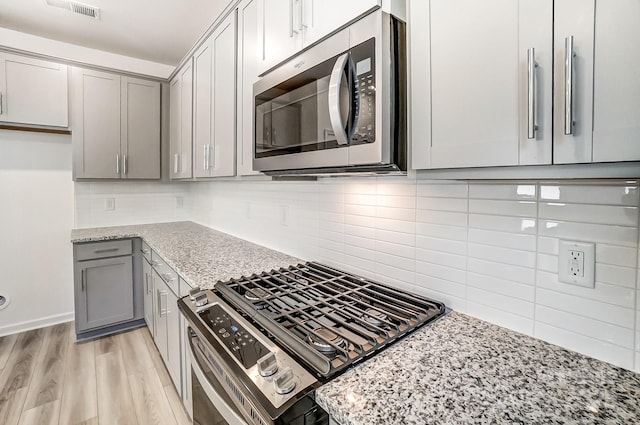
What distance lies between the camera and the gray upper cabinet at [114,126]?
2.77 metres

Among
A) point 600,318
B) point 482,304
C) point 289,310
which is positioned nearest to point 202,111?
point 289,310

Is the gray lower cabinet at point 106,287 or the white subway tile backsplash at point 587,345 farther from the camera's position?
the gray lower cabinet at point 106,287

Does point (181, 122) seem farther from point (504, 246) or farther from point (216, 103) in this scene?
point (504, 246)

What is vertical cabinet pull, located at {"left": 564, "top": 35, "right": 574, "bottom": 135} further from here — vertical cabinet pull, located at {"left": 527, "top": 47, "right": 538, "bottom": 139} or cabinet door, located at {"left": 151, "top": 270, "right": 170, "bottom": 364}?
cabinet door, located at {"left": 151, "top": 270, "right": 170, "bottom": 364}

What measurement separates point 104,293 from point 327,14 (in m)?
2.83

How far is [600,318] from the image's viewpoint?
0.82 metres

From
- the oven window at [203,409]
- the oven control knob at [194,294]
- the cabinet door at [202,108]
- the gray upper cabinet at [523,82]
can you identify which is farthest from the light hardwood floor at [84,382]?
the gray upper cabinet at [523,82]

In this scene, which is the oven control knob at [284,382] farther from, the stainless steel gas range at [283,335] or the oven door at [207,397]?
the oven door at [207,397]

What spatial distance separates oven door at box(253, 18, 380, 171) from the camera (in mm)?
925

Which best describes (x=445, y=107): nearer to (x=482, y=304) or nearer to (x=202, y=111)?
(x=482, y=304)

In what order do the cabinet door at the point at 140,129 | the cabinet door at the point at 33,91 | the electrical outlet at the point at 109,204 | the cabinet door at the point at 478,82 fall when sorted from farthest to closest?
the electrical outlet at the point at 109,204 < the cabinet door at the point at 140,129 < the cabinet door at the point at 33,91 < the cabinet door at the point at 478,82

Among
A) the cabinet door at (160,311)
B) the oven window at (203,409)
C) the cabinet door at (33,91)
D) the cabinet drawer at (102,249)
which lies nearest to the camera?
the oven window at (203,409)

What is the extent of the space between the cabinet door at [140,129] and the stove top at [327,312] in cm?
220

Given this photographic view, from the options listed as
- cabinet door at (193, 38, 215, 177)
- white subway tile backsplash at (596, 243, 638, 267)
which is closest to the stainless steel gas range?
white subway tile backsplash at (596, 243, 638, 267)
